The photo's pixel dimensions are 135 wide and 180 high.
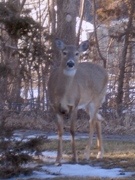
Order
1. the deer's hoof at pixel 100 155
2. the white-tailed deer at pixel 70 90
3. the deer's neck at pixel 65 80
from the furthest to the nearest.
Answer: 1. the deer's hoof at pixel 100 155
2. the deer's neck at pixel 65 80
3. the white-tailed deer at pixel 70 90

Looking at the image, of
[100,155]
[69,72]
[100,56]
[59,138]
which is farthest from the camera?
[100,56]

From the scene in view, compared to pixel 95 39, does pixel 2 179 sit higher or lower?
lower

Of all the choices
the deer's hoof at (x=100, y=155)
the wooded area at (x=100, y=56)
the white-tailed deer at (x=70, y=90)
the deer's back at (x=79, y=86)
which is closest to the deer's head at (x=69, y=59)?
the white-tailed deer at (x=70, y=90)

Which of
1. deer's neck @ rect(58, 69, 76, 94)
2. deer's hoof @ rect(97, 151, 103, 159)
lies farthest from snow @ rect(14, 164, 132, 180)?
deer's neck @ rect(58, 69, 76, 94)

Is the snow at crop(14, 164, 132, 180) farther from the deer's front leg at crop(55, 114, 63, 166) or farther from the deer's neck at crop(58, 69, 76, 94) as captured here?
the deer's neck at crop(58, 69, 76, 94)

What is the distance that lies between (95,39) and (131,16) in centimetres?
127

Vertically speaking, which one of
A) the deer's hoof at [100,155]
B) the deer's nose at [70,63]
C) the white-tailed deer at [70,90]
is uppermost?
the deer's nose at [70,63]

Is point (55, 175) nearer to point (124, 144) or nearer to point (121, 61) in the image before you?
point (124, 144)

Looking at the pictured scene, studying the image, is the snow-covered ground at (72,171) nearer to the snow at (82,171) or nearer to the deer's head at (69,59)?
the snow at (82,171)

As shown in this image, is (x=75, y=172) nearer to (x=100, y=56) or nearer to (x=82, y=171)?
(x=82, y=171)

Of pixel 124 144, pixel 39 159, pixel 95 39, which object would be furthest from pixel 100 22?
pixel 39 159

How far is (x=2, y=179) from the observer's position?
10406 mm

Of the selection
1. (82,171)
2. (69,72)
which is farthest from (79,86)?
(82,171)

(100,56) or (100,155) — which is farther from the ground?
(100,56)
